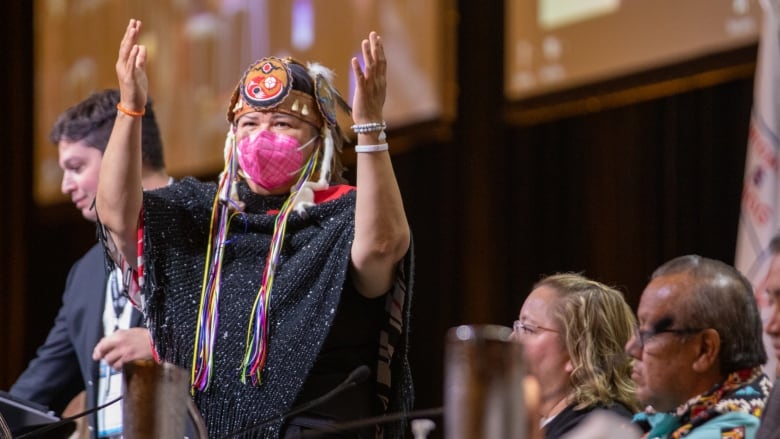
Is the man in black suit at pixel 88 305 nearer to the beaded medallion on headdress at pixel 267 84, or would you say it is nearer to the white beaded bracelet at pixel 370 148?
the beaded medallion on headdress at pixel 267 84

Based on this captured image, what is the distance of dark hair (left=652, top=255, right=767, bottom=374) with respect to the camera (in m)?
2.46

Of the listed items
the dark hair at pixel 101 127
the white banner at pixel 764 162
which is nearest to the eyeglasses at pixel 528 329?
the white banner at pixel 764 162

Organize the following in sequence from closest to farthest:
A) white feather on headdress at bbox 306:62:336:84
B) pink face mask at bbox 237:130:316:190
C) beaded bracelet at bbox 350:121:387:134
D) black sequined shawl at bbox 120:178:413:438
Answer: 1. beaded bracelet at bbox 350:121:387:134
2. black sequined shawl at bbox 120:178:413:438
3. pink face mask at bbox 237:130:316:190
4. white feather on headdress at bbox 306:62:336:84

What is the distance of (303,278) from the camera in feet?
8.23

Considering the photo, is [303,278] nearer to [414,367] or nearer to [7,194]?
[414,367]

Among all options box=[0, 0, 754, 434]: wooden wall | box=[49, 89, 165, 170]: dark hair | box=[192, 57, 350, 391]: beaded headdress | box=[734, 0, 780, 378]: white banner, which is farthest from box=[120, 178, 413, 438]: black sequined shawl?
box=[0, 0, 754, 434]: wooden wall

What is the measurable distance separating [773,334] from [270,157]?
37.3 inches

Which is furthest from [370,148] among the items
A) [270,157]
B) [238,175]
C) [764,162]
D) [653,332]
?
[764,162]

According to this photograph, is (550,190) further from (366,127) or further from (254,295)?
(366,127)

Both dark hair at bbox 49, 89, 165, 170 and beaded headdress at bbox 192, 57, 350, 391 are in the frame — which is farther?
dark hair at bbox 49, 89, 165, 170

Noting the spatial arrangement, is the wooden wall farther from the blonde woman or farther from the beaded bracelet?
the beaded bracelet

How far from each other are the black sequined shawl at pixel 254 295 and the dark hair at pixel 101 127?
610 millimetres

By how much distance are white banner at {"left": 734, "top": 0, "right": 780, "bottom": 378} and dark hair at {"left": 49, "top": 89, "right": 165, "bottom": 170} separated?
1.44 m

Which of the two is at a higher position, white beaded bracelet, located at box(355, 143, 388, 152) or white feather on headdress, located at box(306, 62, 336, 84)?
white feather on headdress, located at box(306, 62, 336, 84)
